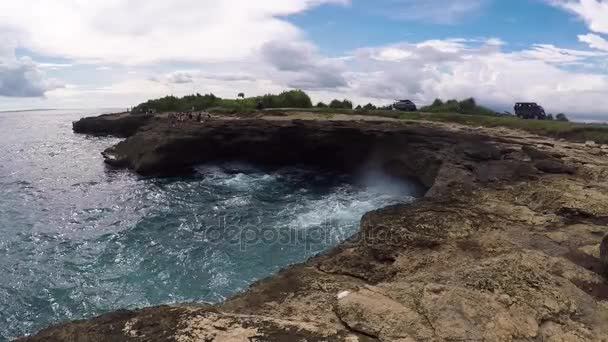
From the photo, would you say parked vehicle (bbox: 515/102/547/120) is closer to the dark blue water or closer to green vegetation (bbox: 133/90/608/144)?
green vegetation (bbox: 133/90/608/144)

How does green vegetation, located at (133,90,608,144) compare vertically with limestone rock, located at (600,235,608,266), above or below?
above

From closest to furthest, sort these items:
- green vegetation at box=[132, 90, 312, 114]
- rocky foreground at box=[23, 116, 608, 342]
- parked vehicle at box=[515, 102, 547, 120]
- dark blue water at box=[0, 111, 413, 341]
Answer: rocky foreground at box=[23, 116, 608, 342] → dark blue water at box=[0, 111, 413, 341] → parked vehicle at box=[515, 102, 547, 120] → green vegetation at box=[132, 90, 312, 114]

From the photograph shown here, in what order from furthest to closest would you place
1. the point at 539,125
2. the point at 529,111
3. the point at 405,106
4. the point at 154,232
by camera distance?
the point at 405,106 → the point at 529,111 → the point at 539,125 → the point at 154,232

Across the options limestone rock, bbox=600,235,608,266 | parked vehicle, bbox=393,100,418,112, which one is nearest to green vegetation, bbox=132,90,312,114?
parked vehicle, bbox=393,100,418,112

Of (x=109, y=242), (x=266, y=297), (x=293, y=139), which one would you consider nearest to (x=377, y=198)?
(x=293, y=139)

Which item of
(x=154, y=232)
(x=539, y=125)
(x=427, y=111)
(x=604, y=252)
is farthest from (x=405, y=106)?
(x=604, y=252)

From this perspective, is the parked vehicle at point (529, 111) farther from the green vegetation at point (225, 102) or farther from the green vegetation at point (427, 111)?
the green vegetation at point (225, 102)

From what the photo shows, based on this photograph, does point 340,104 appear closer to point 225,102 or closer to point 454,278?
point 225,102
